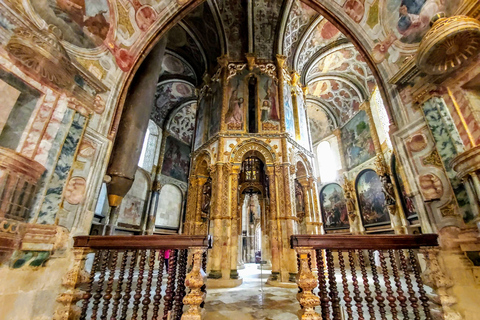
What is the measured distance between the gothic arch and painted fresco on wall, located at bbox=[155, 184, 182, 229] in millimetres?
7933

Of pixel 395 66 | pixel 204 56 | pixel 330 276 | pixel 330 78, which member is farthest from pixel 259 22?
pixel 330 276

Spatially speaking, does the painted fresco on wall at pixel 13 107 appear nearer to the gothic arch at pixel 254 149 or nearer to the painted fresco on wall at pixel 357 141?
the gothic arch at pixel 254 149

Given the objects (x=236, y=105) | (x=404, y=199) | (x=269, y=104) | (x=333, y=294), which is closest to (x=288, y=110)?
(x=269, y=104)

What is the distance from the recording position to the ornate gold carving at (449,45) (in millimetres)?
2558

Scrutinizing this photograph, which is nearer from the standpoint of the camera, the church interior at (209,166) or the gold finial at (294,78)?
the church interior at (209,166)

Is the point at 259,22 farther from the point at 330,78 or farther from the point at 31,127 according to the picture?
the point at 31,127

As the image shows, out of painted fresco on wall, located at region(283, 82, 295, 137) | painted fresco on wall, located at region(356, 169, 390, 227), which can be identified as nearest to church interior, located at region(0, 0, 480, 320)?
painted fresco on wall, located at region(283, 82, 295, 137)

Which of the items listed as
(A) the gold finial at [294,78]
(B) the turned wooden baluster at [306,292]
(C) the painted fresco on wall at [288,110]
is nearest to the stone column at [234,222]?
(C) the painted fresco on wall at [288,110]

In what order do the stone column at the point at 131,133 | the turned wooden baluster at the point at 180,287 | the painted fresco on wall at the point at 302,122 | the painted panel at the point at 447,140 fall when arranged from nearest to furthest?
the turned wooden baluster at the point at 180,287 < the painted panel at the point at 447,140 < the stone column at the point at 131,133 < the painted fresco on wall at the point at 302,122

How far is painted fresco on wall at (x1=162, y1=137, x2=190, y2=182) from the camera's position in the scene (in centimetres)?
1521

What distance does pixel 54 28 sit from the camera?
10.8 feet

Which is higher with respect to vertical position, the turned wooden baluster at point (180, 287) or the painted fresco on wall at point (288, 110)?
the painted fresco on wall at point (288, 110)

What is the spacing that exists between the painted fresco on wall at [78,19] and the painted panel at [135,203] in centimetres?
963

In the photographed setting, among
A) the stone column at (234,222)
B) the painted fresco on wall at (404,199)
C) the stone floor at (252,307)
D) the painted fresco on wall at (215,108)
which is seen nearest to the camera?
the stone floor at (252,307)
